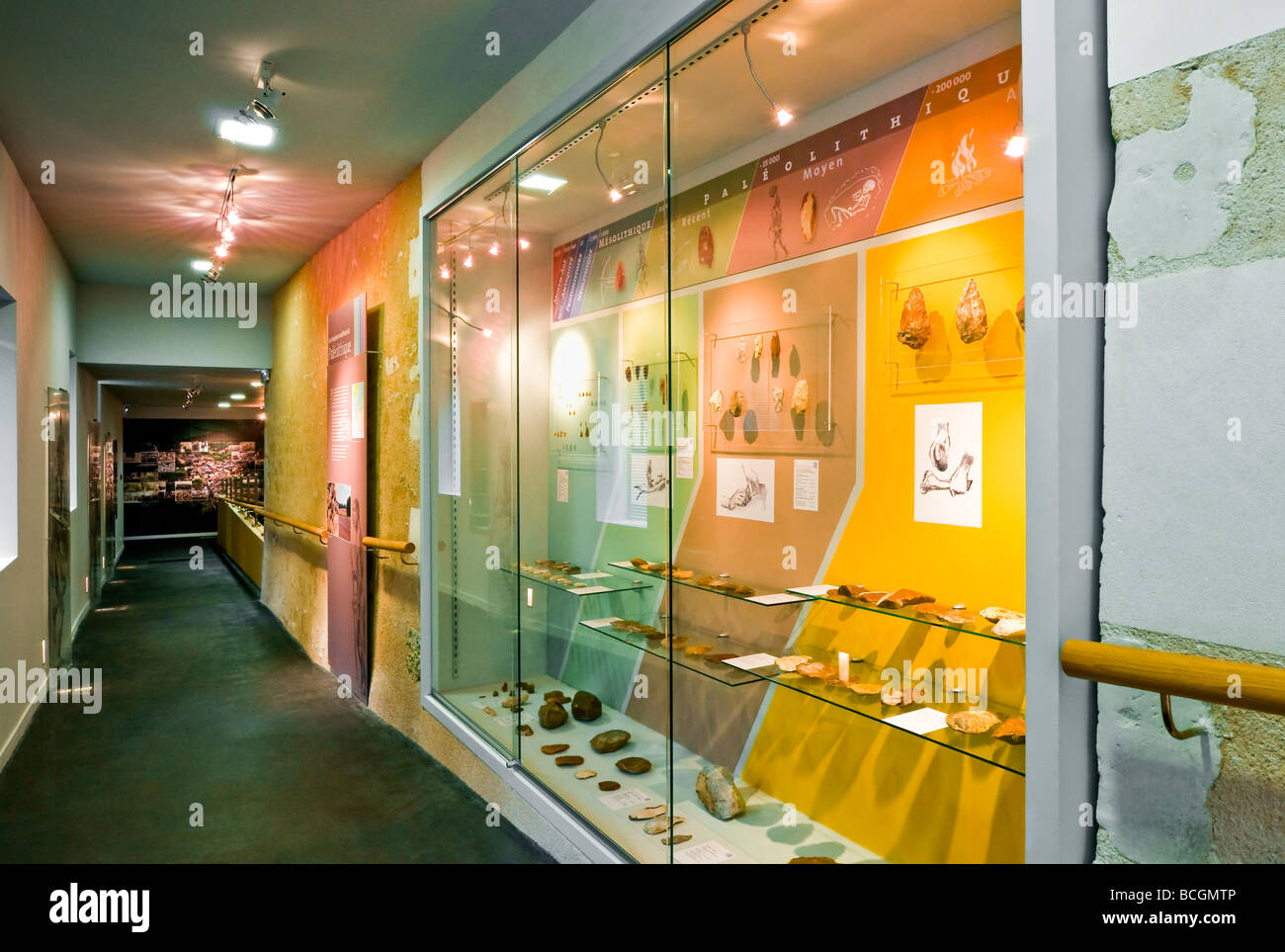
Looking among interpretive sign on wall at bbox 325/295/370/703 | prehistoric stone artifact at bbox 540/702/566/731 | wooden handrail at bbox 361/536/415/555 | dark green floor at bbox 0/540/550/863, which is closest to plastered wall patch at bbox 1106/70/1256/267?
prehistoric stone artifact at bbox 540/702/566/731

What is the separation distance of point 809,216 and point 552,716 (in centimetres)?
202

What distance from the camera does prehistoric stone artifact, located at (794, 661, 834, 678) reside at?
237 cm

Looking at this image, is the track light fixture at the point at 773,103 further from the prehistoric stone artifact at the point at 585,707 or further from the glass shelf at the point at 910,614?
the prehistoric stone artifact at the point at 585,707

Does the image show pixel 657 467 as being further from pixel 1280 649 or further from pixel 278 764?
pixel 278 764

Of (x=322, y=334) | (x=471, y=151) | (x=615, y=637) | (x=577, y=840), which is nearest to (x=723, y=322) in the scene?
(x=615, y=637)

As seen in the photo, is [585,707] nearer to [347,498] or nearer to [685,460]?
[685,460]

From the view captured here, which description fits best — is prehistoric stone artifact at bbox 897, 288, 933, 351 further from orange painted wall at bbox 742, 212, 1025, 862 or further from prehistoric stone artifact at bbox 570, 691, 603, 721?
prehistoric stone artifact at bbox 570, 691, 603, 721

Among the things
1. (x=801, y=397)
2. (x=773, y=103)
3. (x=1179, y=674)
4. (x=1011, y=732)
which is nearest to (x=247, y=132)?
(x=773, y=103)

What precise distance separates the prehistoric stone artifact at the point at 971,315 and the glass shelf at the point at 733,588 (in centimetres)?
93

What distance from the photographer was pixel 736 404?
108 inches

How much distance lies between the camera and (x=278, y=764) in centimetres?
400

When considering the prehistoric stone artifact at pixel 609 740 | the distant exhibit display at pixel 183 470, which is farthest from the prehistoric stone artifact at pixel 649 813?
the distant exhibit display at pixel 183 470

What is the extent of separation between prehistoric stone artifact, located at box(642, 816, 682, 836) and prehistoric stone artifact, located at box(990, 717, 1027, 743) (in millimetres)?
957
